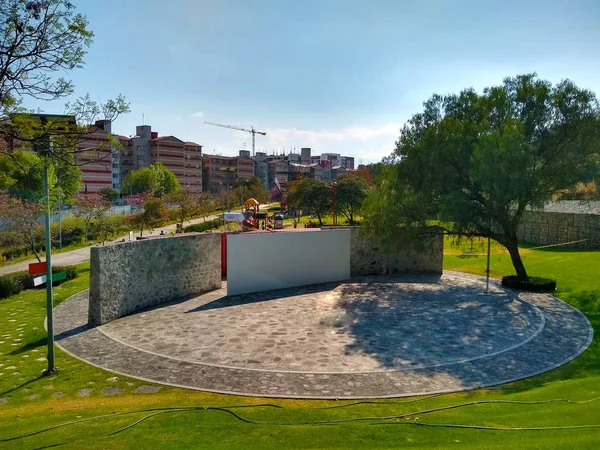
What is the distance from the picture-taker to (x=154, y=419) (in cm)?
724

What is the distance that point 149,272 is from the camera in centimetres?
1611

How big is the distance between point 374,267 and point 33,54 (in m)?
18.8

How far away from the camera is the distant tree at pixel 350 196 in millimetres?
45312

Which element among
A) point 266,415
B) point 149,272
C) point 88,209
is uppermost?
point 88,209

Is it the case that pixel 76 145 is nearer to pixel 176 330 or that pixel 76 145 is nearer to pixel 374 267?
pixel 176 330

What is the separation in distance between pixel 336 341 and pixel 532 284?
11.3m

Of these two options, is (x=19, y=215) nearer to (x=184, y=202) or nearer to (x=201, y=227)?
(x=184, y=202)

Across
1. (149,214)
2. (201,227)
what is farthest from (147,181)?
(149,214)

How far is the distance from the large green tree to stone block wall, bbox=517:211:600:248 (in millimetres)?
11733

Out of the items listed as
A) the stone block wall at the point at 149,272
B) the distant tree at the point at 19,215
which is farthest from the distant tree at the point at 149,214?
the stone block wall at the point at 149,272

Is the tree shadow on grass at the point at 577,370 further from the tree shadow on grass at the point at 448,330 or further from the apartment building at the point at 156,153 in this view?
the apartment building at the point at 156,153

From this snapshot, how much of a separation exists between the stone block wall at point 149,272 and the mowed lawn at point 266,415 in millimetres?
2921

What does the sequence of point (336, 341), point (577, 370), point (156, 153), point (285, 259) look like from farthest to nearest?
point (156, 153), point (285, 259), point (336, 341), point (577, 370)

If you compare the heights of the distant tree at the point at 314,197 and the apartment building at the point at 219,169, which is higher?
the apartment building at the point at 219,169
